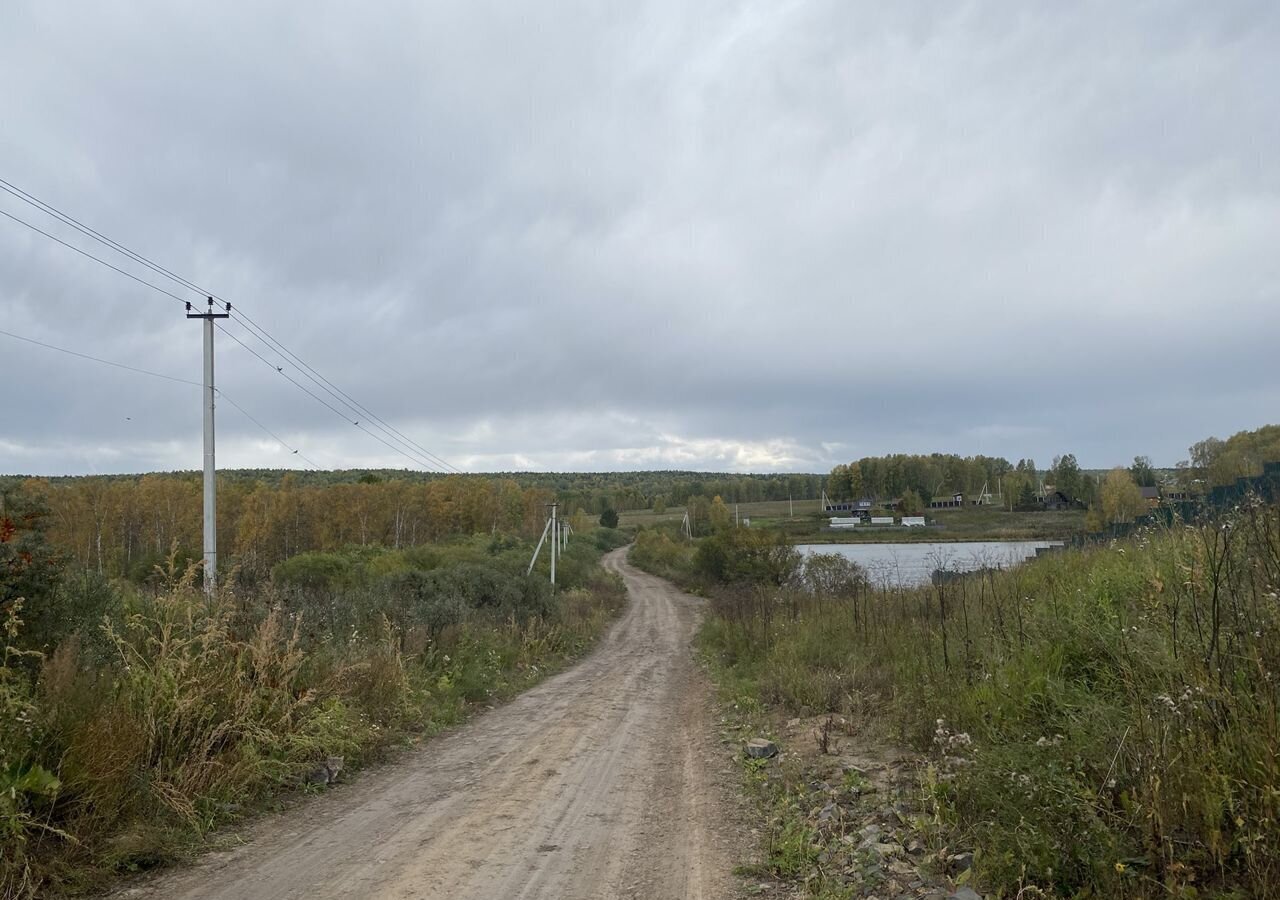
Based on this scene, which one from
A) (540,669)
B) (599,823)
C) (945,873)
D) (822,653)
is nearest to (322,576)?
(540,669)

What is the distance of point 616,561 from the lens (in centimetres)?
7975

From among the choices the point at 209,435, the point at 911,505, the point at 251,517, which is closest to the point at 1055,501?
the point at 911,505

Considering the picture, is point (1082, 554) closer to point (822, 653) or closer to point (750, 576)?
point (822, 653)

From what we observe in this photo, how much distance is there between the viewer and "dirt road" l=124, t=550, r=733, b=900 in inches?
202

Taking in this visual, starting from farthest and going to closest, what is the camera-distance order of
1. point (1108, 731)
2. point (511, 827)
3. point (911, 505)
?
point (911, 505)
point (511, 827)
point (1108, 731)

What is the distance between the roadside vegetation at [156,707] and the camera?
5191 millimetres

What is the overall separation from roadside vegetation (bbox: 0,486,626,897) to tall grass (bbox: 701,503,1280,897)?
592cm

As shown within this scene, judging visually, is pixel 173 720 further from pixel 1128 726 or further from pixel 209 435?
pixel 209 435

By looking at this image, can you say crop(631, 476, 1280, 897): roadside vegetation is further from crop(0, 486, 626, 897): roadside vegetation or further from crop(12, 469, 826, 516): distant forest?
crop(12, 469, 826, 516): distant forest

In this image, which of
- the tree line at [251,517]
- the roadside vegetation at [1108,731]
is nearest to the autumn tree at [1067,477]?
the roadside vegetation at [1108,731]

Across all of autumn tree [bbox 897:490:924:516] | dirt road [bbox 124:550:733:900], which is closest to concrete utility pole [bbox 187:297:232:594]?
dirt road [bbox 124:550:733:900]

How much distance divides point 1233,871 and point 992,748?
207 cm

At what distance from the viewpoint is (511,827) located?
632 cm

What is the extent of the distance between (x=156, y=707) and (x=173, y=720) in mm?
189
